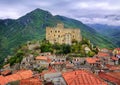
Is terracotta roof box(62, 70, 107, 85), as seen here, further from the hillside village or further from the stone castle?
the stone castle

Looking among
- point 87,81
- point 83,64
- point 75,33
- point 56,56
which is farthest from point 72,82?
point 75,33

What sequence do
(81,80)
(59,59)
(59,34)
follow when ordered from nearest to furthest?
1. (81,80)
2. (59,59)
3. (59,34)

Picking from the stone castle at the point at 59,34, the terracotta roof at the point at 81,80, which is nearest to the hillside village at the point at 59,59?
the stone castle at the point at 59,34

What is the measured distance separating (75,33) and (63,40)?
715cm

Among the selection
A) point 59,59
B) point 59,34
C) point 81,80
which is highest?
point 59,34

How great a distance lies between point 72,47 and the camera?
346 feet

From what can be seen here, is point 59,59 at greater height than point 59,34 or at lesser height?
lesser

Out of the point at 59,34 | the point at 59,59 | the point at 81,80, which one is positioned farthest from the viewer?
the point at 59,34

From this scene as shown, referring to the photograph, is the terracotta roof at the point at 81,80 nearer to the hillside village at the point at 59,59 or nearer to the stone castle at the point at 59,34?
the hillside village at the point at 59,59

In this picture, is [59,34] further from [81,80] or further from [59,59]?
[81,80]

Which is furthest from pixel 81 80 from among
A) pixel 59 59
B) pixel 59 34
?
pixel 59 34

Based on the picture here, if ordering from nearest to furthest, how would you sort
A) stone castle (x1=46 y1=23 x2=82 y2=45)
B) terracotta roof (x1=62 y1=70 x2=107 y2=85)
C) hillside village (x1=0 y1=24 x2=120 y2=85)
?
terracotta roof (x1=62 y1=70 x2=107 y2=85) → hillside village (x1=0 y1=24 x2=120 y2=85) → stone castle (x1=46 y1=23 x2=82 y2=45)

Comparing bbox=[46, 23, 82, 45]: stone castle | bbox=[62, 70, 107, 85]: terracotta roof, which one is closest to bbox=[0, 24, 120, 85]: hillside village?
bbox=[46, 23, 82, 45]: stone castle

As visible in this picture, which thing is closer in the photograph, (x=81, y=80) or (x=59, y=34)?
(x=81, y=80)
